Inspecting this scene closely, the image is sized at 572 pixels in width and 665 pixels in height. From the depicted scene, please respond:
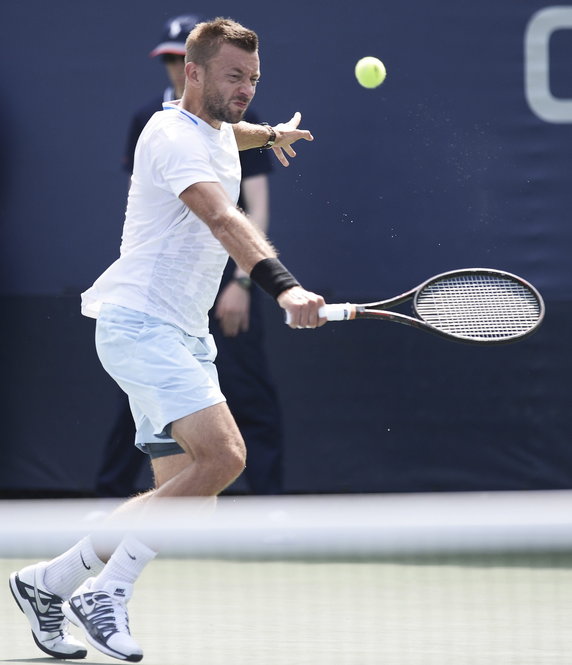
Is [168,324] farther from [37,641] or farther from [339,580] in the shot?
[339,580]

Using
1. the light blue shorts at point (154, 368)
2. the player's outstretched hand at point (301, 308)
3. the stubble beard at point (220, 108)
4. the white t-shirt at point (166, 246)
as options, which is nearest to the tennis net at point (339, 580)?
the light blue shorts at point (154, 368)

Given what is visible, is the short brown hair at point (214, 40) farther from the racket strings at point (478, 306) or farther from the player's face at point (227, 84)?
the racket strings at point (478, 306)

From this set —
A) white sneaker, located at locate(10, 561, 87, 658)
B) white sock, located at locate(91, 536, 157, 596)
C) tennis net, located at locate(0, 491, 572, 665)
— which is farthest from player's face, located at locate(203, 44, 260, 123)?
white sneaker, located at locate(10, 561, 87, 658)

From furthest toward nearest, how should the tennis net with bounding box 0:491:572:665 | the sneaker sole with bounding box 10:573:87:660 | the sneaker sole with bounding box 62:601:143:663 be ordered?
the sneaker sole with bounding box 10:573:87:660 < the sneaker sole with bounding box 62:601:143:663 < the tennis net with bounding box 0:491:572:665

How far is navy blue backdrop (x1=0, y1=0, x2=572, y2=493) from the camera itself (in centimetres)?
541

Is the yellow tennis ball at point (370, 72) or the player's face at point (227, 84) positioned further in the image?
the yellow tennis ball at point (370, 72)

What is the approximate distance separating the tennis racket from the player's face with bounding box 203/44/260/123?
57 centimetres

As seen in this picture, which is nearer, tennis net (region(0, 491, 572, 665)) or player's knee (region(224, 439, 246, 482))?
tennis net (region(0, 491, 572, 665))

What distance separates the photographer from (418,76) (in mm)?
5434

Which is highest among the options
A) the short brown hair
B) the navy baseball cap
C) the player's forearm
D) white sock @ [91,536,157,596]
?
the short brown hair

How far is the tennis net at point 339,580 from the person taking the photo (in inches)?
68.4

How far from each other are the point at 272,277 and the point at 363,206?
8.41ft

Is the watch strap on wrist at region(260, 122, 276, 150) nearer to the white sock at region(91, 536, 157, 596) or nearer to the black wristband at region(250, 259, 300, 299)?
the black wristband at region(250, 259, 300, 299)

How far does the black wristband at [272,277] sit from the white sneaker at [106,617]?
0.78m
